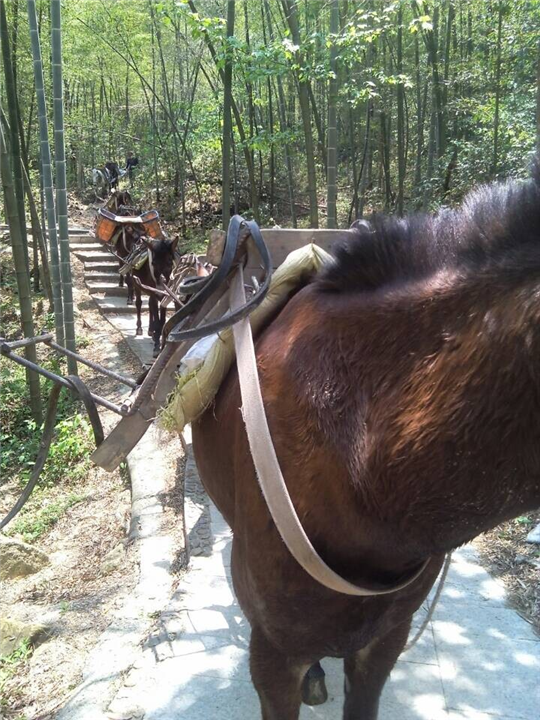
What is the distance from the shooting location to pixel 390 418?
124cm

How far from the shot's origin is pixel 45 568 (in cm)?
505

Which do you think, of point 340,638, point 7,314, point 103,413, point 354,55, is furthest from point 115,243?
point 340,638

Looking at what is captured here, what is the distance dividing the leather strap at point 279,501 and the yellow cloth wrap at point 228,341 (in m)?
0.33

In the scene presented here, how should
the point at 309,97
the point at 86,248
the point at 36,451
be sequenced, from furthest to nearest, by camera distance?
the point at 86,248
the point at 309,97
the point at 36,451

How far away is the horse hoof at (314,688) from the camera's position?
2596 millimetres

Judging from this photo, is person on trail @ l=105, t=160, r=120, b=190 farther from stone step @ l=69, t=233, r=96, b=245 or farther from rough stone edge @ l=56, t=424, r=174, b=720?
rough stone edge @ l=56, t=424, r=174, b=720

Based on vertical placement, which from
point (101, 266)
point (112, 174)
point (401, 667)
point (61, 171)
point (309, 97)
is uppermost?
point (309, 97)

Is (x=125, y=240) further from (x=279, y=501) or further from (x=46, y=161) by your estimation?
(x=279, y=501)

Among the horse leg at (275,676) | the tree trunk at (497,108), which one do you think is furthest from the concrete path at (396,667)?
the tree trunk at (497,108)

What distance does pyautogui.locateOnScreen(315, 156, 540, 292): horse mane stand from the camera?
1106 mm

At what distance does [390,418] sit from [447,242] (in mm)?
378

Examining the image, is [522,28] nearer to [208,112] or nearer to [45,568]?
[208,112]

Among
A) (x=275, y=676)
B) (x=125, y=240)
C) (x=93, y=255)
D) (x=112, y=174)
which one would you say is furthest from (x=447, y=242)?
(x=112, y=174)

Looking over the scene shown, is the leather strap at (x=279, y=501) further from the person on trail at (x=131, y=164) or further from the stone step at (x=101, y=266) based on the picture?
the person on trail at (x=131, y=164)
